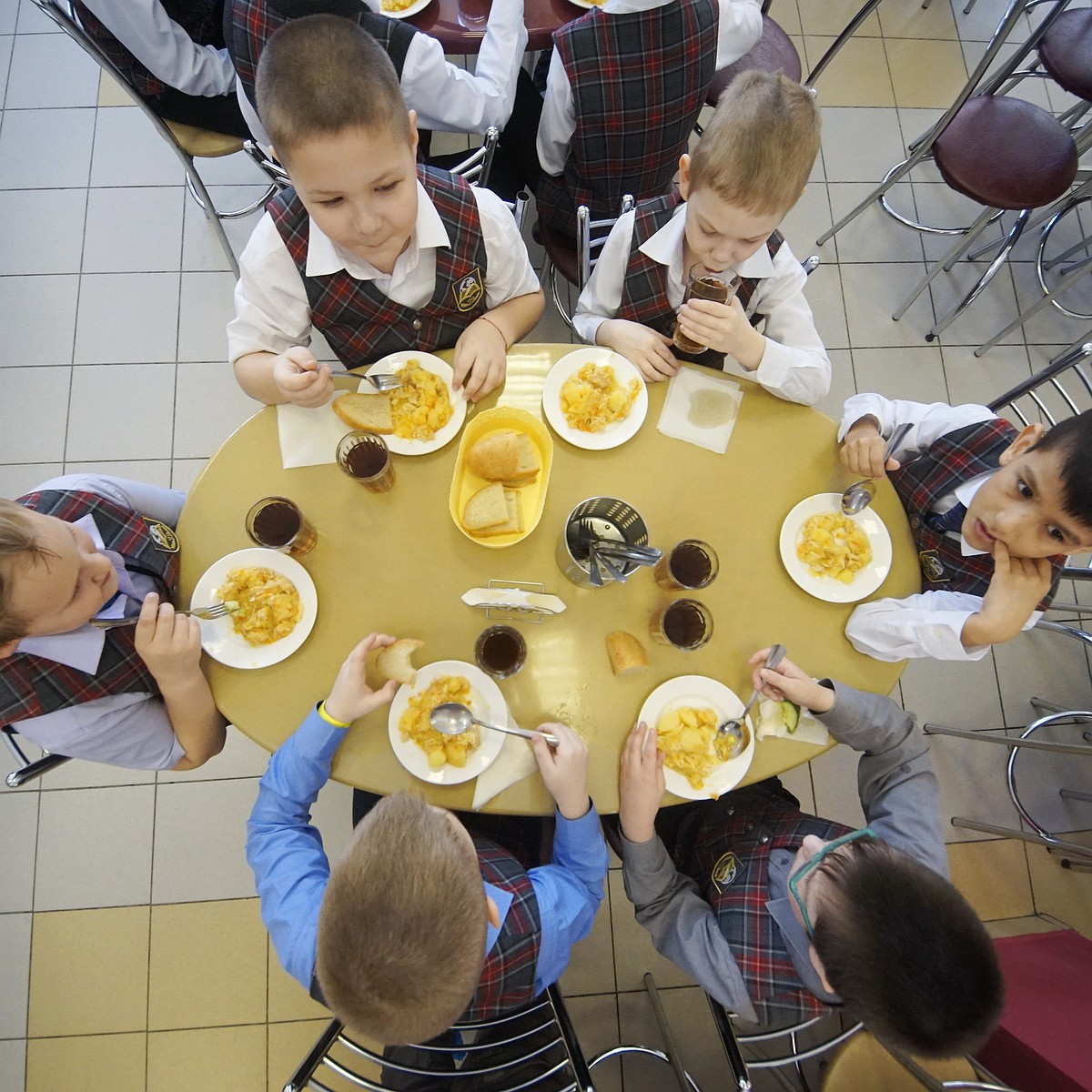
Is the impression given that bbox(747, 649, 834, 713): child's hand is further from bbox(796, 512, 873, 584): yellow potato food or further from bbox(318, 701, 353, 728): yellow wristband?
bbox(318, 701, 353, 728): yellow wristband

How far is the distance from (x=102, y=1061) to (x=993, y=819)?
308cm

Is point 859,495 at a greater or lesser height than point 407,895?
greater

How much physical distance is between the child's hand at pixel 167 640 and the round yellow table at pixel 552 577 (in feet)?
0.26

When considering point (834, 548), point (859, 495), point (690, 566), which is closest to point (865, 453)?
point (859, 495)

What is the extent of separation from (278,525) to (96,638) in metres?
0.44

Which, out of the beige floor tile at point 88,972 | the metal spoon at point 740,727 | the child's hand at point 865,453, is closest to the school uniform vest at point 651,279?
the child's hand at point 865,453

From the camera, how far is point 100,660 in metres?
1.46

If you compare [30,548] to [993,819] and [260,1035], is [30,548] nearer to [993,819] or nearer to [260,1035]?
[260,1035]

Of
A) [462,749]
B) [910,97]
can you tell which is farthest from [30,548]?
[910,97]

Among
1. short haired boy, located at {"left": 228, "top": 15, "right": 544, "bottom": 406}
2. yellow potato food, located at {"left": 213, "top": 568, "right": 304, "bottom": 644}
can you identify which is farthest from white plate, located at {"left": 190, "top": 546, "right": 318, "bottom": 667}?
short haired boy, located at {"left": 228, "top": 15, "right": 544, "bottom": 406}

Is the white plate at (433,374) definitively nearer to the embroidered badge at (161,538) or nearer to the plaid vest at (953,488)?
the embroidered badge at (161,538)

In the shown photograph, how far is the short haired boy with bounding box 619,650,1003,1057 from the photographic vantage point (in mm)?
1151

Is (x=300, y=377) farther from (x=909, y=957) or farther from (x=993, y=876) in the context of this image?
(x=993, y=876)

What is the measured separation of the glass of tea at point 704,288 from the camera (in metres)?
1.59
